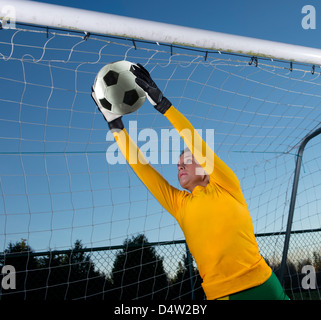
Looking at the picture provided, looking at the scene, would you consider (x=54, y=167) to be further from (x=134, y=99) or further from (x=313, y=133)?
(x=313, y=133)

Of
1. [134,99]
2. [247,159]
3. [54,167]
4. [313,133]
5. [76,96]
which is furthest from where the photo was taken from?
[247,159]

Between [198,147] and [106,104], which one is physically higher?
[106,104]

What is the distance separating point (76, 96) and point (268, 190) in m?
3.20

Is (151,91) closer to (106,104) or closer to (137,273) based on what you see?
(106,104)

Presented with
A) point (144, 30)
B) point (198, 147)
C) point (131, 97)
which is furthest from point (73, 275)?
point (144, 30)

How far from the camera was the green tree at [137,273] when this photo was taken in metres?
5.09

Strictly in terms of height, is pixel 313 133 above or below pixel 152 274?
above

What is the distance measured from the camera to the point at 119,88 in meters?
2.77

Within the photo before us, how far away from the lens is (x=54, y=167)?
3.92 metres

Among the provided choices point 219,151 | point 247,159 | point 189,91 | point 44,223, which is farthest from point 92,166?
point 247,159
